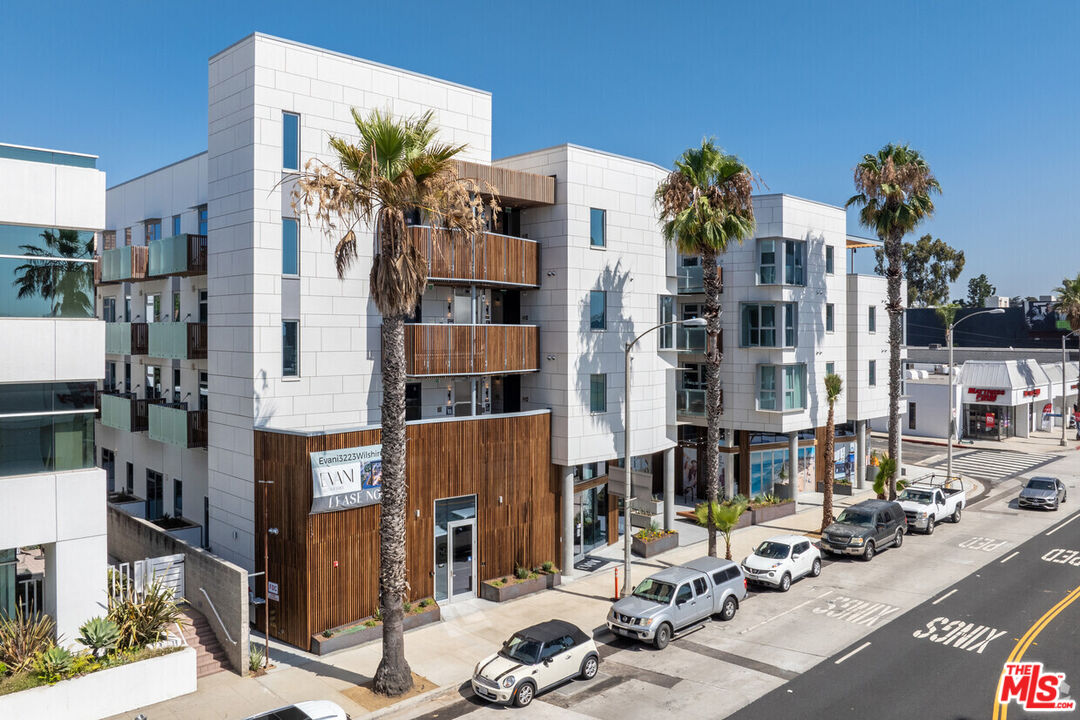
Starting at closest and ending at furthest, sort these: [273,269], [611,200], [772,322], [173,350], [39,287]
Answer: [39,287], [273,269], [173,350], [611,200], [772,322]

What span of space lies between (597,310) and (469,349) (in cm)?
580

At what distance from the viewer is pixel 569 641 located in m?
18.8

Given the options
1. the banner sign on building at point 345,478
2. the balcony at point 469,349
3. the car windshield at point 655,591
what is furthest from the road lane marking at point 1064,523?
the banner sign on building at point 345,478

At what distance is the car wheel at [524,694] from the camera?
1742 centimetres

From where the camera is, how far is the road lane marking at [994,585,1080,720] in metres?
17.0

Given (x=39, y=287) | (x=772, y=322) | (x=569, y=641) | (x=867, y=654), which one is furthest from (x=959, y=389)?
(x=39, y=287)

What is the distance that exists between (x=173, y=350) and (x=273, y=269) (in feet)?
20.2

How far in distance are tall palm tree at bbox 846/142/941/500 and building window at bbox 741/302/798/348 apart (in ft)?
19.1

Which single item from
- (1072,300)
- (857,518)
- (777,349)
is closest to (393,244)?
(857,518)

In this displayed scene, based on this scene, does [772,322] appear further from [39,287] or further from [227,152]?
[39,287]

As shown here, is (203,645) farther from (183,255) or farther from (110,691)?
(183,255)

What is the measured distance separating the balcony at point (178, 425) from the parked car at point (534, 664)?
43.3 feet

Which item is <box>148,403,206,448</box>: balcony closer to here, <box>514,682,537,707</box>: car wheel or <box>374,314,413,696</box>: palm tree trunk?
<box>374,314,413,696</box>: palm tree trunk

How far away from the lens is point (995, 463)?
54062mm
